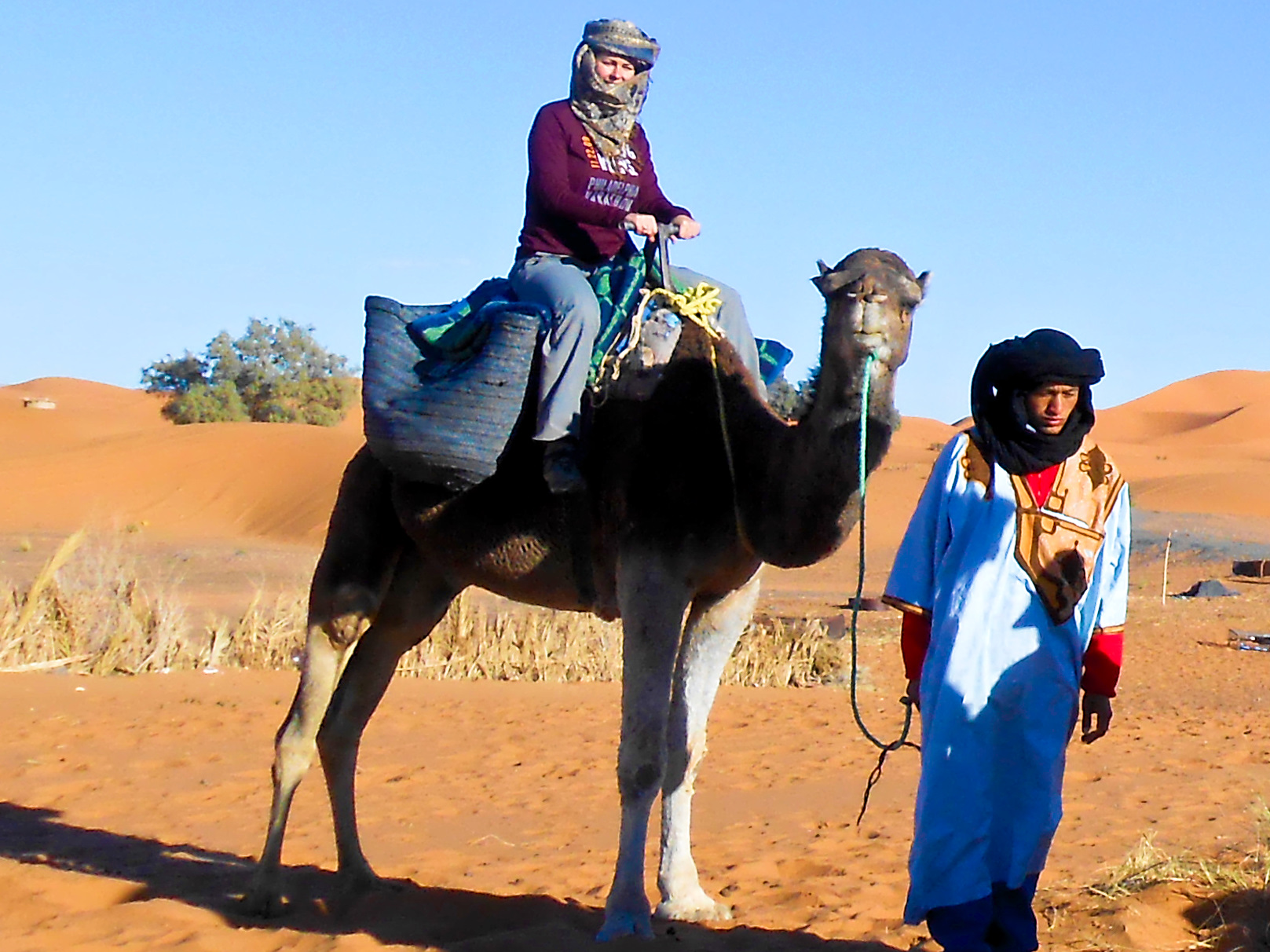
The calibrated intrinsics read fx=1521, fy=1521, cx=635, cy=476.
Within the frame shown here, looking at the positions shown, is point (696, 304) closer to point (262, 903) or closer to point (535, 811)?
point (262, 903)

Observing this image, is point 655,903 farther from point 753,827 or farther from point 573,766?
point 573,766

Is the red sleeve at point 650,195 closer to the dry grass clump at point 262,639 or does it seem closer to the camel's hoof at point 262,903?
the camel's hoof at point 262,903

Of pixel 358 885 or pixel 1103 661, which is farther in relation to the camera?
pixel 358 885

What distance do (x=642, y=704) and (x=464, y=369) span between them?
1516mm

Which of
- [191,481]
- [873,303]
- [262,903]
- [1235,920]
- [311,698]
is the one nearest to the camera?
[873,303]

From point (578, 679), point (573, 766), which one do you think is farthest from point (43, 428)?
point (573, 766)

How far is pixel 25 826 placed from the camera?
7.99m

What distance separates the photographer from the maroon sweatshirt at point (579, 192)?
19.2 ft

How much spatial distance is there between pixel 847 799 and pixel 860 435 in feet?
15.4

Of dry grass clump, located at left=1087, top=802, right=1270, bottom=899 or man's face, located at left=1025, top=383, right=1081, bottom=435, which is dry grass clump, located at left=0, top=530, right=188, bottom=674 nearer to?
dry grass clump, located at left=1087, top=802, right=1270, bottom=899

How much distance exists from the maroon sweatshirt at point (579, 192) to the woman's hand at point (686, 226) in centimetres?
8

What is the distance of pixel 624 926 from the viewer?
5.38 meters

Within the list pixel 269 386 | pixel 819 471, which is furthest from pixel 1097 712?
pixel 269 386

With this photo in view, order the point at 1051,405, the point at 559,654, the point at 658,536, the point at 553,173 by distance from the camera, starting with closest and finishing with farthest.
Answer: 1. the point at 1051,405
2. the point at 658,536
3. the point at 553,173
4. the point at 559,654
